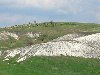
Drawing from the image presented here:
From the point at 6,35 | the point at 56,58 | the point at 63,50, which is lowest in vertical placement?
the point at 6,35

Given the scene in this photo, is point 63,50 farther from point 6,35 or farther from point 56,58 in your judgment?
point 6,35

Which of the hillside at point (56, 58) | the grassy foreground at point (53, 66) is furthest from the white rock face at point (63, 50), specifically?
the grassy foreground at point (53, 66)

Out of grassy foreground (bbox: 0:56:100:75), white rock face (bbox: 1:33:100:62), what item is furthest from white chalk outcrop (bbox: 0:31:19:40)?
grassy foreground (bbox: 0:56:100:75)

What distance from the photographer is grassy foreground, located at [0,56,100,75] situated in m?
58.7

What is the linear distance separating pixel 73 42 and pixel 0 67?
33111mm

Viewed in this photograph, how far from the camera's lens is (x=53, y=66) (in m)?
70.3

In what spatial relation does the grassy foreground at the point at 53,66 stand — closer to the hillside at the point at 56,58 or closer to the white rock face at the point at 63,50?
the hillside at the point at 56,58

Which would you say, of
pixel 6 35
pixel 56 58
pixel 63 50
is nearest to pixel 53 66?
pixel 56 58

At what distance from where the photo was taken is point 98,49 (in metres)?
88.0

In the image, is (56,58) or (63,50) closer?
(56,58)

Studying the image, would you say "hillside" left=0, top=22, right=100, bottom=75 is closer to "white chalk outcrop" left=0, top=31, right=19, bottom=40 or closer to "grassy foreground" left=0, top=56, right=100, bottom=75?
"grassy foreground" left=0, top=56, right=100, bottom=75

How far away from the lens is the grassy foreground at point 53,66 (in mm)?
58725

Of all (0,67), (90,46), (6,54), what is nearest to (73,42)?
(90,46)

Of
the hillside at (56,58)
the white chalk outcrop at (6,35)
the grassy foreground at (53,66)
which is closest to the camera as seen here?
the grassy foreground at (53,66)
